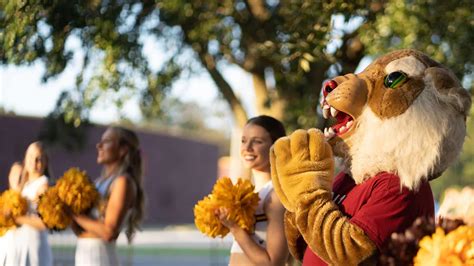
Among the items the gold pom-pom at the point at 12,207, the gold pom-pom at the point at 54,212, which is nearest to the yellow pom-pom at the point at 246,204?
the gold pom-pom at the point at 54,212

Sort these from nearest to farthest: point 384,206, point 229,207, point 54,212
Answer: point 384,206 → point 229,207 → point 54,212

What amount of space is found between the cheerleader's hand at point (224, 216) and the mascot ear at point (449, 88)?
1.45 m

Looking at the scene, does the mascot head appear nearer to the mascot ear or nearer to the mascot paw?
the mascot ear

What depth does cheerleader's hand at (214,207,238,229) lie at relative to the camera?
4906 millimetres

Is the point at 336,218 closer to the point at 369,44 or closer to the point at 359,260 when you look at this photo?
the point at 359,260

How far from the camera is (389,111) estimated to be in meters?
3.87

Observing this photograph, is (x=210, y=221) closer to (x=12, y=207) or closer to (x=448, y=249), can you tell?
(x=448, y=249)

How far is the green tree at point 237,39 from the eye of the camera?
6.96m

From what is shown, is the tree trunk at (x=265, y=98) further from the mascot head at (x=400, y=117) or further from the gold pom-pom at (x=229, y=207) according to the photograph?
the mascot head at (x=400, y=117)

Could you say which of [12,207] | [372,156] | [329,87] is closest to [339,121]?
[329,87]

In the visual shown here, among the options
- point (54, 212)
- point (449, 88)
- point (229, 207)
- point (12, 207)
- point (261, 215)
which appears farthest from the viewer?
point (12, 207)

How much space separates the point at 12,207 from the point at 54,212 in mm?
752

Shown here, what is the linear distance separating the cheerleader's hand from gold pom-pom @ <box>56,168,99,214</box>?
4.92ft

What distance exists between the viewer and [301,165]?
375 centimetres
